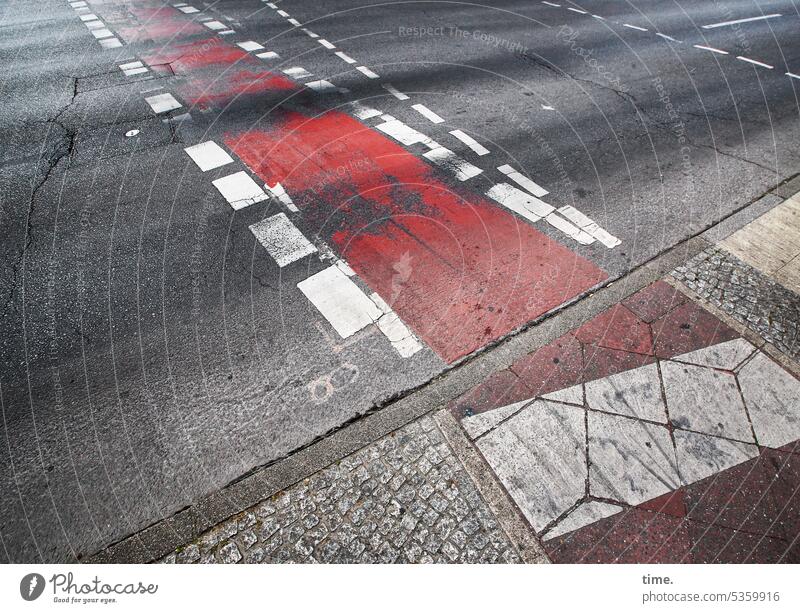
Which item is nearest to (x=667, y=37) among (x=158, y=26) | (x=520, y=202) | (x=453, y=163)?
(x=453, y=163)

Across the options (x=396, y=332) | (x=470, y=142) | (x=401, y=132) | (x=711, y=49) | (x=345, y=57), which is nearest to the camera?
(x=396, y=332)

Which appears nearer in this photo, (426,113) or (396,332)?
(396,332)

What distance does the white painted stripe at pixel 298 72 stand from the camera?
8.31 meters

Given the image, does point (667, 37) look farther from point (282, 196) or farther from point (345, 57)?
point (282, 196)

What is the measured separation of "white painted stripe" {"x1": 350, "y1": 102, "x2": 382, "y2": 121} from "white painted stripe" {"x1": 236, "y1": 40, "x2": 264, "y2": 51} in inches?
139

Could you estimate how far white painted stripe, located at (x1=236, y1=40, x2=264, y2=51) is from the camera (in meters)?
9.36

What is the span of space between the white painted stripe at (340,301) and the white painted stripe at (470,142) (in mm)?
3188

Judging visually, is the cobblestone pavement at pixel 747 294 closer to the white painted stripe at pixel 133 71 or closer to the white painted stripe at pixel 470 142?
the white painted stripe at pixel 470 142

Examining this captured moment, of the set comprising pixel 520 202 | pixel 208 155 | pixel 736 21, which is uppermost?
pixel 736 21

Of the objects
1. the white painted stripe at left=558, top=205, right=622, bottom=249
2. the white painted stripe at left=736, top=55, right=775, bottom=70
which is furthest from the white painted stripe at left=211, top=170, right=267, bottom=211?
the white painted stripe at left=736, top=55, right=775, bottom=70

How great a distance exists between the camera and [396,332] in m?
4.20

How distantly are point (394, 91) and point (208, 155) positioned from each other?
3.57m

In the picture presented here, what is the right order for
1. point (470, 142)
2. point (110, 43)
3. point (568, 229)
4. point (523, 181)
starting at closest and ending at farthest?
point (568, 229)
point (523, 181)
point (470, 142)
point (110, 43)
